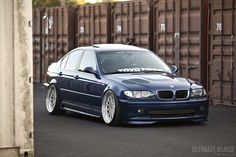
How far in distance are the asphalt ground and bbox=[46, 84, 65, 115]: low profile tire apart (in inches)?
23.8

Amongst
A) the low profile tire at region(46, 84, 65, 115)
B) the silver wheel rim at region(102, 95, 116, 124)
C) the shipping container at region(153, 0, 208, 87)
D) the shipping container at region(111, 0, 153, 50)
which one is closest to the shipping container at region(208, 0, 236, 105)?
the shipping container at region(153, 0, 208, 87)

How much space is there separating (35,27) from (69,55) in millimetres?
13155

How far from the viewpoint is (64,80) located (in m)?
14.4

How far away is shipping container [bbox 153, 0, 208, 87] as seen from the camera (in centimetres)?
1728

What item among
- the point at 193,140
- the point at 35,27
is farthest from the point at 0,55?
the point at 35,27

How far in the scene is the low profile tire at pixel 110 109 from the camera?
40.0 feet

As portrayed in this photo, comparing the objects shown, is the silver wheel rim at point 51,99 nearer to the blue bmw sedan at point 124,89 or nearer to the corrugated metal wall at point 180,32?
the blue bmw sedan at point 124,89

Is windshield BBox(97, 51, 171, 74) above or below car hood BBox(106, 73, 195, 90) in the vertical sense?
above

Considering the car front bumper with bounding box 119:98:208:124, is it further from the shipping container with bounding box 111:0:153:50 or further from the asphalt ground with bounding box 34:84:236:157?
the shipping container with bounding box 111:0:153:50

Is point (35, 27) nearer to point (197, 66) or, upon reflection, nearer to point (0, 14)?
point (197, 66)

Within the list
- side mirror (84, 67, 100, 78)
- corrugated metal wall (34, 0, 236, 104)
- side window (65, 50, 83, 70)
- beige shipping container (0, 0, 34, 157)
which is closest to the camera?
beige shipping container (0, 0, 34, 157)

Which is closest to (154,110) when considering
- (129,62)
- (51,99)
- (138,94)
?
(138,94)

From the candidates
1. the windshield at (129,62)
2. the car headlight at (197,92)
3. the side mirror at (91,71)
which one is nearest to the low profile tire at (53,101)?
the side mirror at (91,71)

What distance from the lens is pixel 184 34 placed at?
58.6ft
